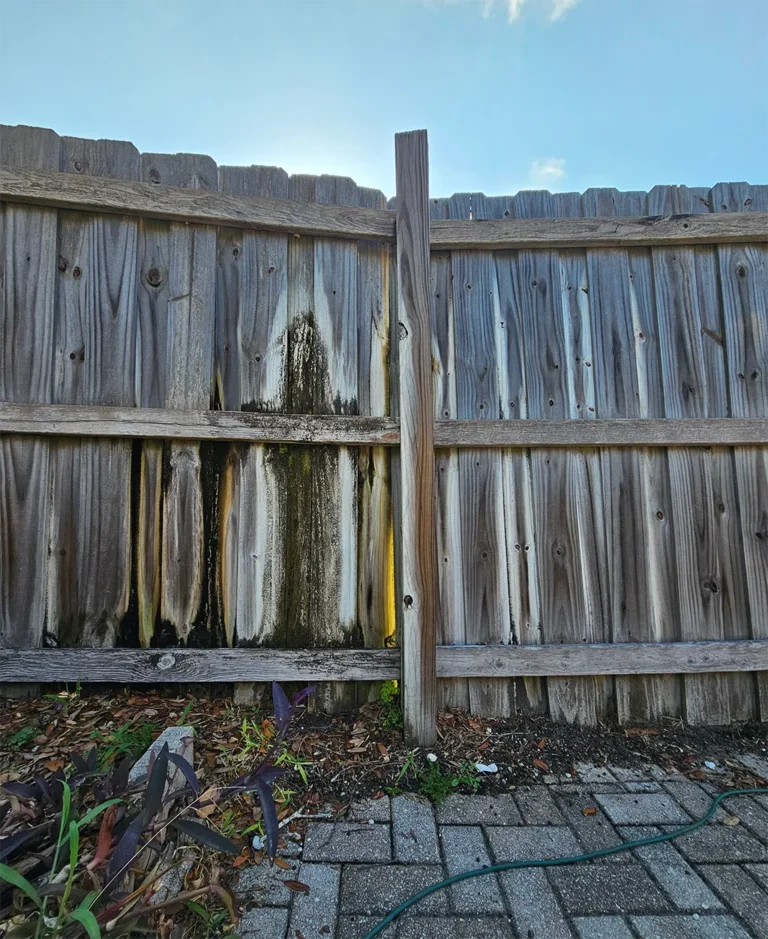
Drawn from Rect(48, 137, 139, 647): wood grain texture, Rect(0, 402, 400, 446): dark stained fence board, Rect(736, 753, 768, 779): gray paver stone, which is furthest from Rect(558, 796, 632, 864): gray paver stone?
Rect(48, 137, 139, 647): wood grain texture

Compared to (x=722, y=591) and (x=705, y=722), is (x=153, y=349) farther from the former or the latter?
(x=705, y=722)

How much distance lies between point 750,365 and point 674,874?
1.98 m

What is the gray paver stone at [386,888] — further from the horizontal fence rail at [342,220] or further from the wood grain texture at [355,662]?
the horizontal fence rail at [342,220]

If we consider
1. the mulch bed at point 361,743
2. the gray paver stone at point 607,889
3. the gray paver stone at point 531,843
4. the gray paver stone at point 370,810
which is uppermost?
the mulch bed at point 361,743

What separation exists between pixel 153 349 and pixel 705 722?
9.34ft

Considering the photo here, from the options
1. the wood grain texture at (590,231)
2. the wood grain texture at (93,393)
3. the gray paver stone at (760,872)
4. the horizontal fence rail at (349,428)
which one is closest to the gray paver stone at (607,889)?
the gray paver stone at (760,872)

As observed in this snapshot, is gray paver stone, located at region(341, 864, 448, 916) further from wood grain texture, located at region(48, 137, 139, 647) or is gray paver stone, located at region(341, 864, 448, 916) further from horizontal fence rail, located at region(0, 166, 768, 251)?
horizontal fence rail, located at region(0, 166, 768, 251)

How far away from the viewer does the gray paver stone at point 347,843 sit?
1.31 m

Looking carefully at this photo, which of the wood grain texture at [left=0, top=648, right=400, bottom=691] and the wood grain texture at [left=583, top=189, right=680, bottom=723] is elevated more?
the wood grain texture at [left=583, top=189, right=680, bottom=723]

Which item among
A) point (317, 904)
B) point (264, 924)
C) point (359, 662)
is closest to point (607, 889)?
point (317, 904)

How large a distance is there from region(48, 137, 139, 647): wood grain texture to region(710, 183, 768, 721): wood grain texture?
8.64 ft

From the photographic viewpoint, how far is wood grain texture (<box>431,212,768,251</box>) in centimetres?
202

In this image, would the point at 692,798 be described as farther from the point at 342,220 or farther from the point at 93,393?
the point at 93,393

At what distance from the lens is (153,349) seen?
192 centimetres
